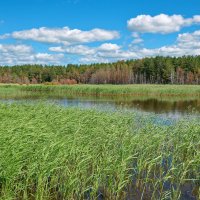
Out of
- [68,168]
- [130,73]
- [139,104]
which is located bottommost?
[139,104]

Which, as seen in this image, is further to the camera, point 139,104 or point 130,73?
point 130,73

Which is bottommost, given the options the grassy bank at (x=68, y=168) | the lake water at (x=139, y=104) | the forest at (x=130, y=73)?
the lake water at (x=139, y=104)

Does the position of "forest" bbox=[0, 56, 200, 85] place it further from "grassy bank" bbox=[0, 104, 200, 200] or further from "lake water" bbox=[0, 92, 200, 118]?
"grassy bank" bbox=[0, 104, 200, 200]

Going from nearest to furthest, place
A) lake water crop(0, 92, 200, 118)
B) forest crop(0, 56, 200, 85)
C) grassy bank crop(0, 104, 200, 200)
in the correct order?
grassy bank crop(0, 104, 200, 200) < lake water crop(0, 92, 200, 118) < forest crop(0, 56, 200, 85)

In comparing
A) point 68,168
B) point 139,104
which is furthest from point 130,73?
point 68,168

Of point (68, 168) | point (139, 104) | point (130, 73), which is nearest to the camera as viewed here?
point (68, 168)

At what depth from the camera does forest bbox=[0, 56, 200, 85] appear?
381ft

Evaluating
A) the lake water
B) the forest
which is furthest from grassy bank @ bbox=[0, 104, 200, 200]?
the forest

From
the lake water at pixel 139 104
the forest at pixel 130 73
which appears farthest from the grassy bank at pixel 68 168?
the forest at pixel 130 73

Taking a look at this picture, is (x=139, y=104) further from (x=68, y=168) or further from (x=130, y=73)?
(x=130, y=73)

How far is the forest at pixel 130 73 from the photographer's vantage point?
116m

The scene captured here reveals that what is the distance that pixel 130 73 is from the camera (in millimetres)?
127438

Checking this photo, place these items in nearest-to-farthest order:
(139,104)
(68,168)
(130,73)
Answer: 1. (68,168)
2. (139,104)
3. (130,73)

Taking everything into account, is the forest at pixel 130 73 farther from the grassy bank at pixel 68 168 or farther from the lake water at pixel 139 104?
the grassy bank at pixel 68 168
